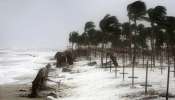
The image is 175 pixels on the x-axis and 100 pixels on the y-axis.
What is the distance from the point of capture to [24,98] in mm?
29016

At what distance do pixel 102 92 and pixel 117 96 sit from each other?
2688mm

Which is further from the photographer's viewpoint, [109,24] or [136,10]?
[109,24]

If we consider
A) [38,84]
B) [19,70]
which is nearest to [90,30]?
[19,70]

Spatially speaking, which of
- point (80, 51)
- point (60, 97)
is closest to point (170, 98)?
point (60, 97)

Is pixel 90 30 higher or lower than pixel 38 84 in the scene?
higher

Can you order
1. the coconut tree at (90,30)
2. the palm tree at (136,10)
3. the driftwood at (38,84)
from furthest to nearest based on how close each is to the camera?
the coconut tree at (90,30)
the palm tree at (136,10)
the driftwood at (38,84)

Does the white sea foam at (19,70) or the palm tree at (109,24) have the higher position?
the palm tree at (109,24)

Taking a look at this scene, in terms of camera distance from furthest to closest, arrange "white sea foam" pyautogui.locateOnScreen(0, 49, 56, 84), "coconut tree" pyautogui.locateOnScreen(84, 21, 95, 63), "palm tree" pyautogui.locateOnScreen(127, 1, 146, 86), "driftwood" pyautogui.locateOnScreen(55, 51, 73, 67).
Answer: "coconut tree" pyautogui.locateOnScreen(84, 21, 95, 63) < "driftwood" pyautogui.locateOnScreen(55, 51, 73, 67) < "palm tree" pyautogui.locateOnScreen(127, 1, 146, 86) < "white sea foam" pyautogui.locateOnScreen(0, 49, 56, 84)

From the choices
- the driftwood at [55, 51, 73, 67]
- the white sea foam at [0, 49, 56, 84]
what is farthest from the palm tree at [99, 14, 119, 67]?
the white sea foam at [0, 49, 56, 84]

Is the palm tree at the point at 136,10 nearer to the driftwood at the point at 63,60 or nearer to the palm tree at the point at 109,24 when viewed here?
the palm tree at the point at 109,24

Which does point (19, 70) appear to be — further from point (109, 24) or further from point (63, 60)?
point (109, 24)

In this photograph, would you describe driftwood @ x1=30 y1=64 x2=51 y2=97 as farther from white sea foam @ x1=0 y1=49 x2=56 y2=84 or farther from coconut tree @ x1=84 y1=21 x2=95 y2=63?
coconut tree @ x1=84 y1=21 x2=95 y2=63

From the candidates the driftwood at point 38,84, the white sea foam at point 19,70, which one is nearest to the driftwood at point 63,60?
the white sea foam at point 19,70

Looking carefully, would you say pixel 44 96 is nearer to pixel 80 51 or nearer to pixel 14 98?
pixel 14 98
